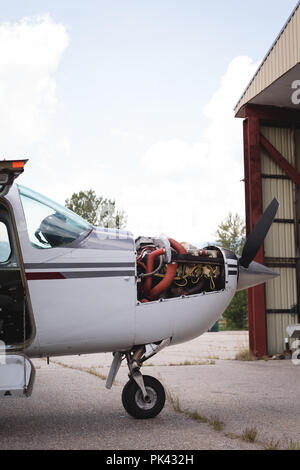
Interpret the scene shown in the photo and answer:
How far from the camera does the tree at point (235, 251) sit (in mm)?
39250

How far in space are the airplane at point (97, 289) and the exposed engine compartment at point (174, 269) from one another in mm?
11

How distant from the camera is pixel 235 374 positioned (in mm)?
9961

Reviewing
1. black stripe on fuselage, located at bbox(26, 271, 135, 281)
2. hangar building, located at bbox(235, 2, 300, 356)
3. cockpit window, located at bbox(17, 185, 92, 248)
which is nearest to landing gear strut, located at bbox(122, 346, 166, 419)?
black stripe on fuselage, located at bbox(26, 271, 135, 281)

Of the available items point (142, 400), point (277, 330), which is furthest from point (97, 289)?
point (277, 330)

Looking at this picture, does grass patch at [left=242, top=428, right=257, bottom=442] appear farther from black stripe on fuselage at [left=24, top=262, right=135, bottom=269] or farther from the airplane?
black stripe on fuselage at [left=24, top=262, right=135, bottom=269]

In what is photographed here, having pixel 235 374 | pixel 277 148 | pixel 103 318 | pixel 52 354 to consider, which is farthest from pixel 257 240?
pixel 277 148

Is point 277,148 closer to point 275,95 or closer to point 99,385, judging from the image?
point 275,95

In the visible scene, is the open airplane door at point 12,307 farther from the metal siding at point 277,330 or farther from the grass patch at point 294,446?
the metal siding at point 277,330

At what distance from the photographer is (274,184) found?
46.4 ft

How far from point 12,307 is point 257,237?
2683mm

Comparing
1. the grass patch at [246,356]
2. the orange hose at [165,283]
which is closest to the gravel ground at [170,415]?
the orange hose at [165,283]

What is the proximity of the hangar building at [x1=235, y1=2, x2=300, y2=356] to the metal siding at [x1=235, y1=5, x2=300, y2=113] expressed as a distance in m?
0.02

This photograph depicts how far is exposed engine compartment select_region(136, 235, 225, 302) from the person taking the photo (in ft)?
19.0

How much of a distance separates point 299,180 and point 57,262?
991cm
